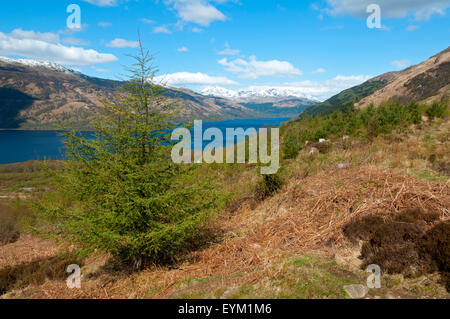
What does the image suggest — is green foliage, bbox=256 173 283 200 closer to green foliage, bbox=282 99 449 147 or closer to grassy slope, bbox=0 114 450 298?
grassy slope, bbox=0 114 450 298

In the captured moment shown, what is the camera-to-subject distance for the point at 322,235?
274 inches

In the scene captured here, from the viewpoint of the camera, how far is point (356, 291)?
14.2 feet

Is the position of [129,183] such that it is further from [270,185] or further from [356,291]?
[270,185]

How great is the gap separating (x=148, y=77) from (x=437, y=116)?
82.5ft

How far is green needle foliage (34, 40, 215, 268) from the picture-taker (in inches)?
231

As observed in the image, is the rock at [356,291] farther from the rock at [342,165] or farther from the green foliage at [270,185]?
the rock at [342,165]

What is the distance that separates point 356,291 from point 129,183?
17.5 feet

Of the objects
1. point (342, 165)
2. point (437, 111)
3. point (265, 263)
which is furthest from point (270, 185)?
point (437, 111)

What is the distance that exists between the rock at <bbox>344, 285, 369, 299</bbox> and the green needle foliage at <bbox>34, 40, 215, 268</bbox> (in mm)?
3620

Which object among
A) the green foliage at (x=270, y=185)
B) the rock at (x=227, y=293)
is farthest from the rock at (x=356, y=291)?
the green foliage at (x=270, y=185)

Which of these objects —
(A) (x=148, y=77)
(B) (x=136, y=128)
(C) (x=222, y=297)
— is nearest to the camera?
(C) (x=222, y=297)

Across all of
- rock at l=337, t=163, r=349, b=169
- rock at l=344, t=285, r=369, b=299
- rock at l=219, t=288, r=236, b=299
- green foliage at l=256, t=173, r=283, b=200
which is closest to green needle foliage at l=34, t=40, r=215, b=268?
rock at l=219, t=288, r=236, b=299

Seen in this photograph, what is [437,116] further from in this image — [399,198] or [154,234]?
[154,234]

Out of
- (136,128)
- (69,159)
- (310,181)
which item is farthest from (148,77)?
(310,181)
